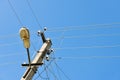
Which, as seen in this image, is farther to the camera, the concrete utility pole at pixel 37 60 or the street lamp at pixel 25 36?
the concrete utility pole at pixel 37 60

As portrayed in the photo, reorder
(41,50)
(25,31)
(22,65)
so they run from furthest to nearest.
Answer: (41,50), (22,65), (25,31)

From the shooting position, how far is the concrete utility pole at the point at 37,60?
11633 mm

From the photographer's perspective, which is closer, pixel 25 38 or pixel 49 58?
pixel 25 38

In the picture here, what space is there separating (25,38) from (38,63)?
3.71ft

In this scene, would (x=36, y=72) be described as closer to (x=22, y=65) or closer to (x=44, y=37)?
(x=22, y=65)

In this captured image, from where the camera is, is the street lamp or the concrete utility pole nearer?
the street lamp

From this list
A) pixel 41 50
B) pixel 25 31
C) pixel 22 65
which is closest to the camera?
pixel 25 31

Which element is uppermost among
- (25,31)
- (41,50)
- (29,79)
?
(41,50)

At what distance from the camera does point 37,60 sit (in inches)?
486

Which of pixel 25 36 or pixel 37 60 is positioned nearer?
pixel 25 36

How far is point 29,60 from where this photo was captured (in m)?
11.7

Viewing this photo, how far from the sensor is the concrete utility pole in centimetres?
1163

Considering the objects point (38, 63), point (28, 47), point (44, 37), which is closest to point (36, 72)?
point (38, 63)

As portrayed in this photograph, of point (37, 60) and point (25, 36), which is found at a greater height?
point (37, 60)
